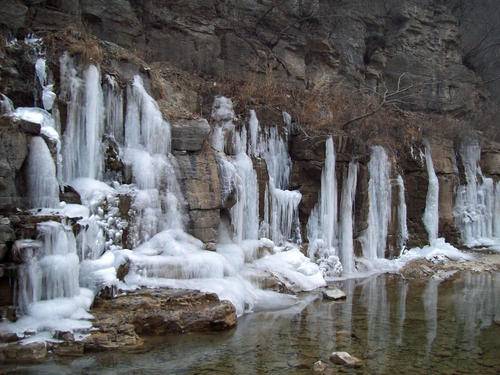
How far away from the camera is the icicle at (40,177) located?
8.42 m

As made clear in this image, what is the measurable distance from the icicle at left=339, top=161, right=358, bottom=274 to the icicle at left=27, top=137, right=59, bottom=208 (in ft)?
29.8

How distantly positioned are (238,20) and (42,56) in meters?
10.0

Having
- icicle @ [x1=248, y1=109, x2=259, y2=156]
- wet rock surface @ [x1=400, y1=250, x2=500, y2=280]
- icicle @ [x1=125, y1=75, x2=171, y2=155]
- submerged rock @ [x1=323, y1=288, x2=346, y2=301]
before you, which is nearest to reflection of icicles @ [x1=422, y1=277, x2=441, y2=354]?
wet rock surface @ [x1=400, y1=250, x2=500, y2=280]

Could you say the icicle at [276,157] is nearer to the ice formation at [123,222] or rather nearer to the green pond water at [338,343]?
the ice formation at [123,222]

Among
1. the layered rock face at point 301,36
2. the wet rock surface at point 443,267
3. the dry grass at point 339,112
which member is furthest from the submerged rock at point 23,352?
the wet rock surface at point 443,267

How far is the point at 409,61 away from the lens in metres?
24.3

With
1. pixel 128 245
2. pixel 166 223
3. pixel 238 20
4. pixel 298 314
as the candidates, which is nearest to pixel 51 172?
pixel 128 245

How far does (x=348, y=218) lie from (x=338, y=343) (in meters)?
8.22

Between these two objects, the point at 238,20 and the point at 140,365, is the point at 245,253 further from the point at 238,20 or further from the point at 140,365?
the point at 238,20

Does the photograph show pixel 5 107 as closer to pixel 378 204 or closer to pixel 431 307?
pixel 431 307

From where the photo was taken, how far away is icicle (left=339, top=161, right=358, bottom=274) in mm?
15297

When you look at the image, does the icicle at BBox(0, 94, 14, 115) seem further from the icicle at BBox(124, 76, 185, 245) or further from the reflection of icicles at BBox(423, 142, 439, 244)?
the reflection of icicles at BBox(423, 142, 439, 244)

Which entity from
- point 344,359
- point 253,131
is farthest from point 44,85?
point 344,359

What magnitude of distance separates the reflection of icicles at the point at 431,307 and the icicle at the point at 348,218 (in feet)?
7.74
